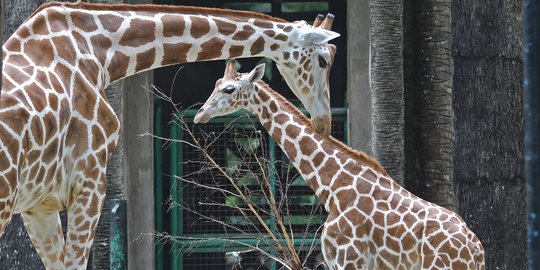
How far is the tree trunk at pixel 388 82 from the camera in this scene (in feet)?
25.7

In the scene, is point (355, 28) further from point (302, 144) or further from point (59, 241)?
point (59, 241)

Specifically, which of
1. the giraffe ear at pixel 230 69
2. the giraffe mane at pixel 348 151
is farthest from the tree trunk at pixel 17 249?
the giraffe mane at pixel 348 151

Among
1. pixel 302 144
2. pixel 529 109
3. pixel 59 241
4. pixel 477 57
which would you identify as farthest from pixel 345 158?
pixel 529 109

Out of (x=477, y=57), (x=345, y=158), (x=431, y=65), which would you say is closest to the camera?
(x=345, y=158)

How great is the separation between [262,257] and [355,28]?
2.19 metres

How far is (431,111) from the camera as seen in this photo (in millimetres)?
8117

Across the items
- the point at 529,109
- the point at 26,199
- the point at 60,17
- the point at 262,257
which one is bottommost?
the point at 262,257

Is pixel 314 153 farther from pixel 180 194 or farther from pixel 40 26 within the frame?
pixel 180 194

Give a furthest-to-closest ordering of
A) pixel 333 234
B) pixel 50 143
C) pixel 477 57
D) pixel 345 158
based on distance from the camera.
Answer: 1. pixel 477 57
2. pixel 345 158
3. pixel 333 234
4. pixel 50 143

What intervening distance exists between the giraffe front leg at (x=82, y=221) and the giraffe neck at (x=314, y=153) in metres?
1.90

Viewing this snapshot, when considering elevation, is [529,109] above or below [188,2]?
below

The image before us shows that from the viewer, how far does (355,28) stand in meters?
8.42

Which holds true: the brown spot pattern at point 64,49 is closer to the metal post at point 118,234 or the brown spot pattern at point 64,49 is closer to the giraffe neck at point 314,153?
the giraffe neck at point 314,153

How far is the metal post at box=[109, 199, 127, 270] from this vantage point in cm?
694
